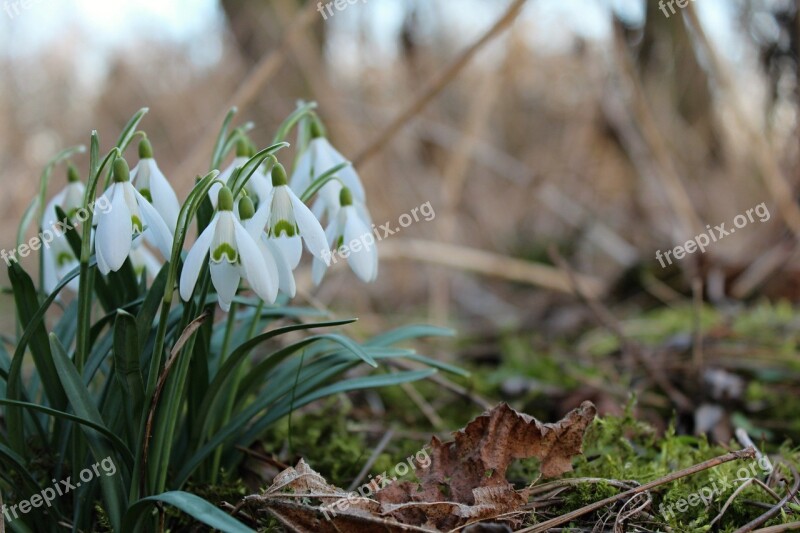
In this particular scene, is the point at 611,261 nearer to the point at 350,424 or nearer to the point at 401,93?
the point at 401,93

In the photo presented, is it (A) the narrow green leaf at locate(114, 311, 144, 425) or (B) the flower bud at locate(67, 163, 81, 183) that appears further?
(B) the flower bud at locate(67, 163, 81, 183)

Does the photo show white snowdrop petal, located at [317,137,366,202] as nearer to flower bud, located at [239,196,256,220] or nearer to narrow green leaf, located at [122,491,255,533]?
flower bud, located at [239,196,256,220]

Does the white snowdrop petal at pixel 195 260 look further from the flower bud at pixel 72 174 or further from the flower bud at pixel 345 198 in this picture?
the flower bud at pixel 72 174

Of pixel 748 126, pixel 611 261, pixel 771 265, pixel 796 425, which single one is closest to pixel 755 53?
pixel 748 126

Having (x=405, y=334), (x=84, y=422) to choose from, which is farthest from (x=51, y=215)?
(x=405, y=334)

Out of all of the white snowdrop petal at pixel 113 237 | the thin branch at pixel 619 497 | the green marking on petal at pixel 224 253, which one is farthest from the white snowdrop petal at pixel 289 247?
the thin branch at pixel 619 497

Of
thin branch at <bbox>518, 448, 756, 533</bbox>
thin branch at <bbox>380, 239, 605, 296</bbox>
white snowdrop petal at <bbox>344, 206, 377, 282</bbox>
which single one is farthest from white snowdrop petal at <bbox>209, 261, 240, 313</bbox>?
thin branch at <bbox>380, 239, 605, 296</bbox>

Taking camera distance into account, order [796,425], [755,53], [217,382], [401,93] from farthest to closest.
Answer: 1. [401,93]
2. [755,53]
3. [796,425]
4. [217,382]
